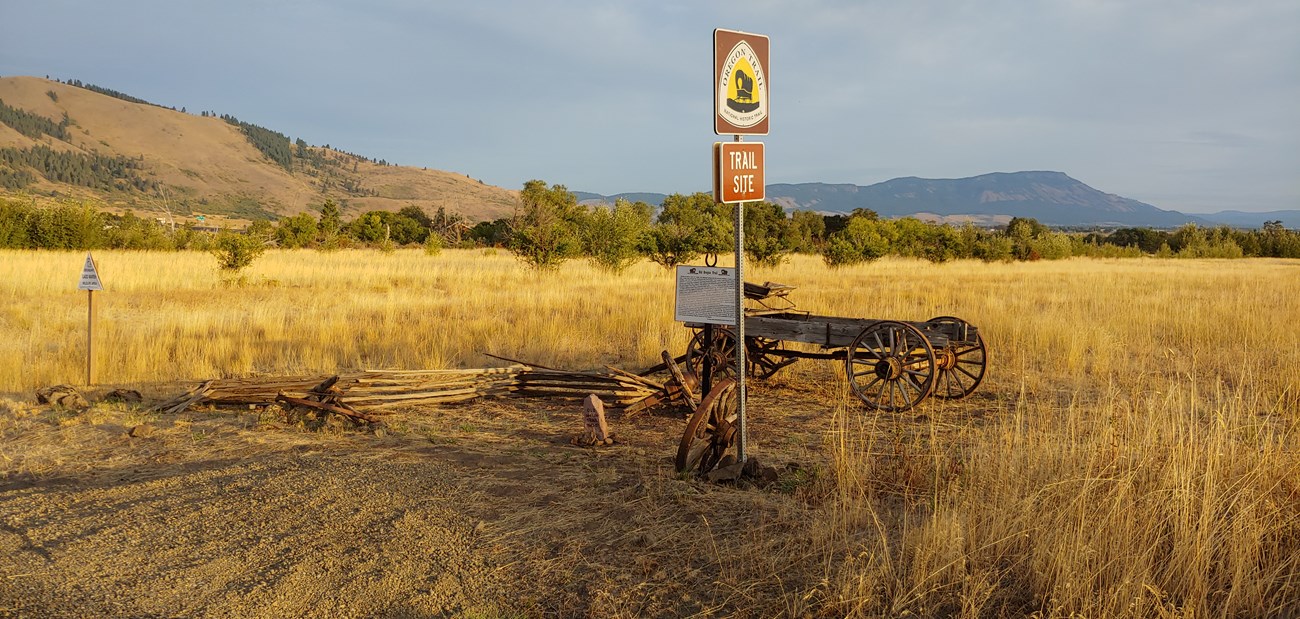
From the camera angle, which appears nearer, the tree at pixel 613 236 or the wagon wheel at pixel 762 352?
the wagon wheel at pixel 762 352

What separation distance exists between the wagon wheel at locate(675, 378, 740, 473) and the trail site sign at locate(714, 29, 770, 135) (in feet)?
5.69

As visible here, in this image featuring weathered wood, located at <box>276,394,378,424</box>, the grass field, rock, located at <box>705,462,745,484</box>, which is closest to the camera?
the grass field

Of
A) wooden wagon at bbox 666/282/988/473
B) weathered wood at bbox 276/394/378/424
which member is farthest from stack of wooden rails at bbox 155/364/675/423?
wooden wagon at bbox 666/282/988/473

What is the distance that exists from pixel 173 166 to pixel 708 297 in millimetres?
169143

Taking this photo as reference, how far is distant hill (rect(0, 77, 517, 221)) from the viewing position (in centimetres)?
11806

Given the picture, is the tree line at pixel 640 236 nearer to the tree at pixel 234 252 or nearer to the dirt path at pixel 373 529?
the tree at pixel 234 252

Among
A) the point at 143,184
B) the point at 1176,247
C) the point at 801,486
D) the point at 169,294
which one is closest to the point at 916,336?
the point at 801,486

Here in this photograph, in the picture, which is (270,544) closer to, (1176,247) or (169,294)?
(169,294)

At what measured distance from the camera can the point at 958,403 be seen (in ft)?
27.1

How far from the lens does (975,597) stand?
3.10 metres

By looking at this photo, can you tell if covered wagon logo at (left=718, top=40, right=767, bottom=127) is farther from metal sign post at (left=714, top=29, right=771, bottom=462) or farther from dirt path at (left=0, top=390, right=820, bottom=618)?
Answer: dirt path at (left=0, top=390, right=820, bottom=618)

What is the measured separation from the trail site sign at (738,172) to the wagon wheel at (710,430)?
52.3 inches

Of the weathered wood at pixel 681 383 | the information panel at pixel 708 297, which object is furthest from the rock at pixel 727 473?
the weathered wood at pixel 681 383

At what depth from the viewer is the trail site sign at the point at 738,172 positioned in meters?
4.53
